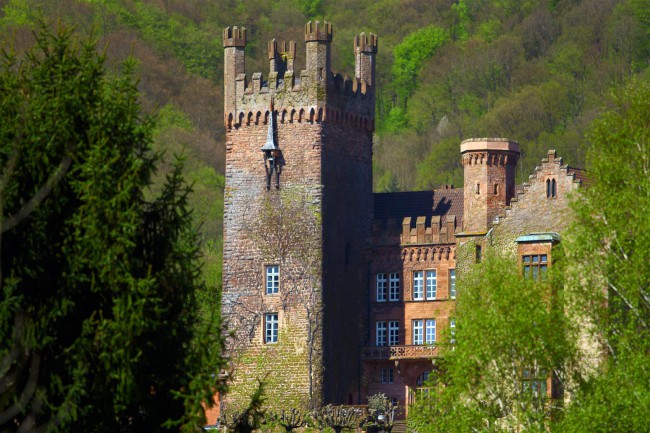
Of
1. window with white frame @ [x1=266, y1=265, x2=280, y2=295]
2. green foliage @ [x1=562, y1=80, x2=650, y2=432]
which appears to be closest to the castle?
window with white frame @ [x1=266, y1=265, x2=280, y2=295]

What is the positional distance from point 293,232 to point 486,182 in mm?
7908

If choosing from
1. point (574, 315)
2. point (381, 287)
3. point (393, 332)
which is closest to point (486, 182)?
point (381, 287)

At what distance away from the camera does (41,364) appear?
32.8 metres

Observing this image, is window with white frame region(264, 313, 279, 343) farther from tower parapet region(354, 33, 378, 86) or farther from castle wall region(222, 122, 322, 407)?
tower parapet region(354, 33, 378, 86)

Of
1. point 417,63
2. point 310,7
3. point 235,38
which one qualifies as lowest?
point 235,38

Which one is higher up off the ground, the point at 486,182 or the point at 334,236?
the point at 486,182

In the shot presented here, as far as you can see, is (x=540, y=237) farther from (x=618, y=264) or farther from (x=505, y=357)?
(x=618, y=264)

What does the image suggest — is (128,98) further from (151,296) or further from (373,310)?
(373,310)

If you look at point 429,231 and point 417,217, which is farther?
point 417,217

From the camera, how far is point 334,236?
7488 cm

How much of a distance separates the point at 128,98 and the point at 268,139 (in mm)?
39847

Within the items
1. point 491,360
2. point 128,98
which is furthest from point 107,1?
point 128,98

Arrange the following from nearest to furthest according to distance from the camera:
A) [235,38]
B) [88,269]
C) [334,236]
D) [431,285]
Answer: [88,269] < [334,236] < [235,38] < [431,285]

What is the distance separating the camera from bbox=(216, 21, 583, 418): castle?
72750mm
